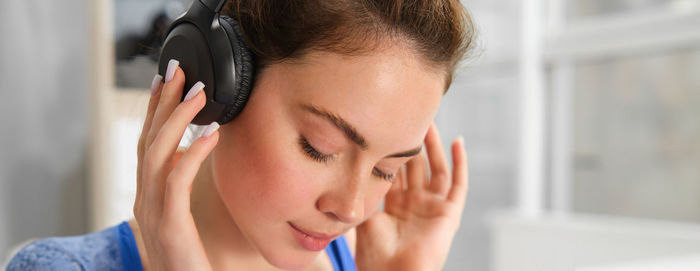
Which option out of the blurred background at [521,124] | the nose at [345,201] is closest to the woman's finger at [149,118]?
the nose at [345,201]

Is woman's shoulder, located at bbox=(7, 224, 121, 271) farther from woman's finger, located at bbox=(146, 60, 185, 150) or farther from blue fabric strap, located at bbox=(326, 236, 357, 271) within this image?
blue fabric strap, located at bbox=(326, 236, 357, 271)

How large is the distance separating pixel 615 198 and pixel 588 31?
0.68 m

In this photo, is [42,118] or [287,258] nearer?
[287,258]

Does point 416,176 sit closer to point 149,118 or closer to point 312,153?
point 312,153

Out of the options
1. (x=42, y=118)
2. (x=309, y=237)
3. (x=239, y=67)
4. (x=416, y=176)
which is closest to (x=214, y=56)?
(x=239, y=67)

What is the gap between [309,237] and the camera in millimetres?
762

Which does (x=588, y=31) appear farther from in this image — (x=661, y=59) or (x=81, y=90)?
(x=81, y=90)

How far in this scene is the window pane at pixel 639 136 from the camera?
84.5 inches

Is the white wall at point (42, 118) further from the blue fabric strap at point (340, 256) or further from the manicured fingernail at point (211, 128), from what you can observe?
the manicured fingernail at point (211, 128)

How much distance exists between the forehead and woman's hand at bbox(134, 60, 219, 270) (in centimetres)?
11

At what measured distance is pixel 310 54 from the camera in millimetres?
709

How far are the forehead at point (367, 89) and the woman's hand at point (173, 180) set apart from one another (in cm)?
11

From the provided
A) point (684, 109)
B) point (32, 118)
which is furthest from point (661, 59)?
point (32, 118)

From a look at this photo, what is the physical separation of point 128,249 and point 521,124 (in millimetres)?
2032
